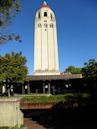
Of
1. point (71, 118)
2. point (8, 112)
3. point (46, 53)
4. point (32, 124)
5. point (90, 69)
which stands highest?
point (46, 53)

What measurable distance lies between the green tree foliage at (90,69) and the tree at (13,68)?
11455 mm

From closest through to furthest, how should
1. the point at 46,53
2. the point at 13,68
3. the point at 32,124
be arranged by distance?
1. the point at 32,124
2. the point at 13,68
3. the point at 46,53

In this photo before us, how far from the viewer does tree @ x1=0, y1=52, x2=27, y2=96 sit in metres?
57.3

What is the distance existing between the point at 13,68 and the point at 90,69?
1430cm

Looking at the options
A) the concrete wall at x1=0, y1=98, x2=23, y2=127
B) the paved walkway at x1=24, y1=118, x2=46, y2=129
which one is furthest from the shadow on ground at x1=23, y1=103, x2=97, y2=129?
the concrete wall at x1=0, y1=98, x2=23, y2=127

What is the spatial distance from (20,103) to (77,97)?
778cm

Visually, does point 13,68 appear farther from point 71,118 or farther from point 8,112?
point 8,112

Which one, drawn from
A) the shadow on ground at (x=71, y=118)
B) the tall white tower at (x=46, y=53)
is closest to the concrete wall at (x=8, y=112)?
the shadow on ground at (x=71, y=118)

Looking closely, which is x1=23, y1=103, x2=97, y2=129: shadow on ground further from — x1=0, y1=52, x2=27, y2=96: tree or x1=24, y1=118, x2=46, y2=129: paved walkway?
x1=0, y1=52, x2=27, y2=96: tree

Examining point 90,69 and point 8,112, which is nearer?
point 8,112

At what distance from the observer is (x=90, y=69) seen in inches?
2399

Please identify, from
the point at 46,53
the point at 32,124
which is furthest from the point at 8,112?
the point at 46,53

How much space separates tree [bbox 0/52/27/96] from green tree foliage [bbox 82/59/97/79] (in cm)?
1145

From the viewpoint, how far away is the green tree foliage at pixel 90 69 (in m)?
60.1
